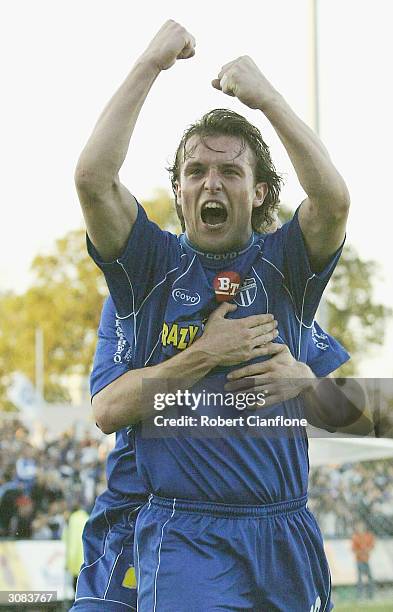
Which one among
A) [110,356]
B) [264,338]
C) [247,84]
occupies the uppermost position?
[247,84]

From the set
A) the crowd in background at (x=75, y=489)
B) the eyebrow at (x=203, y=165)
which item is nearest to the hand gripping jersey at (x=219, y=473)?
the eyebrow at (x=203, y=165)

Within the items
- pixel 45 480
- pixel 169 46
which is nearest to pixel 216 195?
pixel 169 46

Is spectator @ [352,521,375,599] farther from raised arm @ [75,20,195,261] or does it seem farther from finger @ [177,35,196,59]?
finger @ [177,35,196,59]

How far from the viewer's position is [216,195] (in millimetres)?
3131

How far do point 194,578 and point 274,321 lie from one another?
2.58 ft

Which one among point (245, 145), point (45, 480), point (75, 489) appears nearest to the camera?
point (245, 145)

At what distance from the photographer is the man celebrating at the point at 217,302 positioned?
115 inches

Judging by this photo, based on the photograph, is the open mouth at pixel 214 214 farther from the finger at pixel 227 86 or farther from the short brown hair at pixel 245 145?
the finger at pixel 227 86

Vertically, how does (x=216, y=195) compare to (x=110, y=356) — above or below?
above

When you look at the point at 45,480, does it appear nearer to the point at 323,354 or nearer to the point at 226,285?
the point at 323,354

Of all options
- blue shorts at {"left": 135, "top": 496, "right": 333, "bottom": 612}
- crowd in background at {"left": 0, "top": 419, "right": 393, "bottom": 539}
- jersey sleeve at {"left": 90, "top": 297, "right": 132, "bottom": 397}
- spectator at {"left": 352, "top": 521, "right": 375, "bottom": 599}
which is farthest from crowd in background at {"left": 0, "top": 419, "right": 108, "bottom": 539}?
blue shorts at {"left": 135, "top": 496, "right": 333, "bottom": 612}

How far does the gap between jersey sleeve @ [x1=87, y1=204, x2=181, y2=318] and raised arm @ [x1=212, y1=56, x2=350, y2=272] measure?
436 mm

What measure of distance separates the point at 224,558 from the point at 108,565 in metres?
0.84

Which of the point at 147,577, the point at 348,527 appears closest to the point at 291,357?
the point at 147,577
